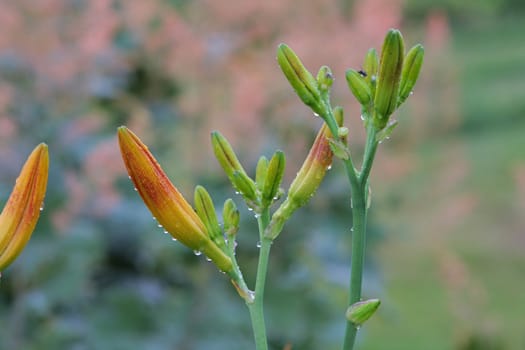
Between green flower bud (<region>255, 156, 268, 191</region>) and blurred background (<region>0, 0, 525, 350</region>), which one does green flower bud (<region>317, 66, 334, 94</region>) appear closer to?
green flower bud (<region>255, 156, 268, 191</region>)

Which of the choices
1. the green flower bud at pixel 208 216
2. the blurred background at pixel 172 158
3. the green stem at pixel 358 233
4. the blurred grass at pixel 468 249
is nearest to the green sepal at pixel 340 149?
the green stem at pixel 358 233

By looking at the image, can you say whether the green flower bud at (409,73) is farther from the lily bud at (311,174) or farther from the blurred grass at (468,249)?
the blurred grass at (468,249)

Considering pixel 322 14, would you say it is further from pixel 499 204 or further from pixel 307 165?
pixel 499 204

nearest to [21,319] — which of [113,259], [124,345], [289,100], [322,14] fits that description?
[124,345]

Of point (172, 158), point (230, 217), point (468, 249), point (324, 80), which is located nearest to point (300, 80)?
point (324, 80)

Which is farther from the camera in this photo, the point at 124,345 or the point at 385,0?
the point at 385,0

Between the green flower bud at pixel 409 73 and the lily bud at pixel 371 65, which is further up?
the lily bud at pixel 371 65

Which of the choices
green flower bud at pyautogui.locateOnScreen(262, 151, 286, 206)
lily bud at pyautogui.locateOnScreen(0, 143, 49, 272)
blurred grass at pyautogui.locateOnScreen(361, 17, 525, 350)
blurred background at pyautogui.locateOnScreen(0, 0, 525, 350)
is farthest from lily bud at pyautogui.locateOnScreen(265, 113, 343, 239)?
blurred grass at pyautogui.locateOnScreen(361, 17, 525, 350)
